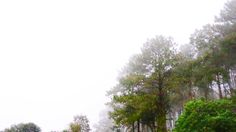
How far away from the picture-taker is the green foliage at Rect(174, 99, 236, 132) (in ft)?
73.9

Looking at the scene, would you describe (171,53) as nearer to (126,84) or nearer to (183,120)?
(126,84)

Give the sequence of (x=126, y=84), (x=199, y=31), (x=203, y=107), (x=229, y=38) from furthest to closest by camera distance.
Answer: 1. (x=199, y=31)
2. (x=126, y=84)
3. (x=229, y=38)
4. (x=203, y=107)

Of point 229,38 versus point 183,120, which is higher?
point 229,38

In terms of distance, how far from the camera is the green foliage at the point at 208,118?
22.5 metres

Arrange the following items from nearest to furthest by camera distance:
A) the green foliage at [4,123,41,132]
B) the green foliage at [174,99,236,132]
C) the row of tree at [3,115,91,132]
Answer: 1. the green foliage at [174,99,236,132]
2. the row of tree at [3,115,91,132]
3. the green foliage at [4,123,41,132]

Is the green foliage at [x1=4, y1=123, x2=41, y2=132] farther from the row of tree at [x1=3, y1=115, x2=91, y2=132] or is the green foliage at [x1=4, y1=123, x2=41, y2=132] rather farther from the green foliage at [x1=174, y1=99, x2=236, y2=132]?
the green foliage at [x1=174, y1=99, x2=236, y2=132]

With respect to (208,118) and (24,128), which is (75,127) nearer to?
(24,128)

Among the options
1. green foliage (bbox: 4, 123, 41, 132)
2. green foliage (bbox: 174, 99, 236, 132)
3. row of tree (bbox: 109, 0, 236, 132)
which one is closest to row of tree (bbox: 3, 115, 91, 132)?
green foliage (bbox: 4, 123, 41, 132)

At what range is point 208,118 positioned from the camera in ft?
75.5

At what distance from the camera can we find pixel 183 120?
A: 2491 cm

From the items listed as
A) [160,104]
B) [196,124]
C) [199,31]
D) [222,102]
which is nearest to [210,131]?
[196,124]

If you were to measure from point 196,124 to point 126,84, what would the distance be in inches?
716

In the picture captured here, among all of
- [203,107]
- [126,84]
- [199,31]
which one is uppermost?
[199,31]

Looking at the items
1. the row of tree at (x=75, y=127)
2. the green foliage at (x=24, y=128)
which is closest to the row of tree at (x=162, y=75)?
the row of tree at (x=75, y=127)
